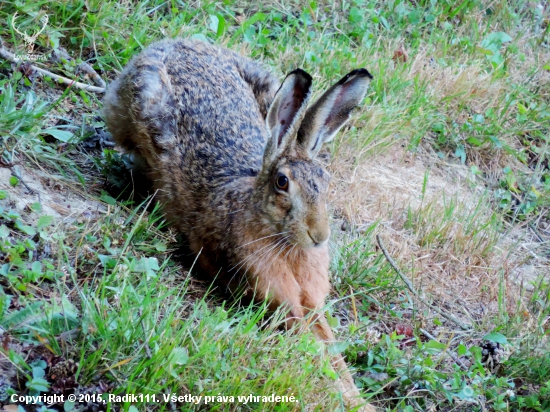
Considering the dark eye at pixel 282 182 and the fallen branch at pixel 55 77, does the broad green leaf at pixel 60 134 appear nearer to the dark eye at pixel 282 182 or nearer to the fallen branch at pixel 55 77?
the fallen branch at pixel 55 77

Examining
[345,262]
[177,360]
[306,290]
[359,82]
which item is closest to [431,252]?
[345,262]

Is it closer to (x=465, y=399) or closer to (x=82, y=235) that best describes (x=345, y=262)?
(x=465, y=399)

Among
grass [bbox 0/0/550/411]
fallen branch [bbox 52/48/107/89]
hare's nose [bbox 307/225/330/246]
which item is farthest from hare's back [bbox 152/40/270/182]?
hare's nose [bbox 307/225/330/246]

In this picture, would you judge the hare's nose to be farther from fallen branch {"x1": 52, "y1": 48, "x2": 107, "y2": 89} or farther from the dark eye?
fallen branch {"x1": 52, "y1": 48, "x2": 107, "y2": 89}

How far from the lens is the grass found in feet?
11.7

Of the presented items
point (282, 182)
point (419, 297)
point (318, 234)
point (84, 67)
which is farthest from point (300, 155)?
point (84, 67)

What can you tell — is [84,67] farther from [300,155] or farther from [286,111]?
[300,155]

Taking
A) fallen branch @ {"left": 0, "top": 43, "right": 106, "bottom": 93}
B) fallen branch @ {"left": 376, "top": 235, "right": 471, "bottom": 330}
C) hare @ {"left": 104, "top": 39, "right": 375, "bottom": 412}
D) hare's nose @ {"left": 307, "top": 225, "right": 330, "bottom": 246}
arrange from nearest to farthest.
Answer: hare's nose @ {"left": 307, "top": 225, "right": 330, "bottom": 246} < hare @ {"left": 104, "top": 39, "right": 375, "bottom": 412} < fallen branch @ {"left": 376, "top": 235, "right": 471, "bottom": 330} < fallen branch @ {"left": 0, "top": 43, "right": 106, "bottom": 93}

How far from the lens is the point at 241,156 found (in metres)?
5.16

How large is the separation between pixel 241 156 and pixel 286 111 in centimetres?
80

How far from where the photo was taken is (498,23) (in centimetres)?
843

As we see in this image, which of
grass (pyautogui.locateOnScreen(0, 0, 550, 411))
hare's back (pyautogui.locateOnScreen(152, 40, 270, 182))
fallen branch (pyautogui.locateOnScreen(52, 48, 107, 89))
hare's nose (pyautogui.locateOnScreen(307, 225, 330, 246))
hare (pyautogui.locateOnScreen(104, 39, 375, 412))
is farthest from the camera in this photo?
fallen branch (pyautogui.locateOnScreen(52, 48, 107, 89))

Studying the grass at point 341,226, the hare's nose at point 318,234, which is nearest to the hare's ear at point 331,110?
the hare's nose at point 318,234

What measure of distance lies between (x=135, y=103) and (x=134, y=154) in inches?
17.1
